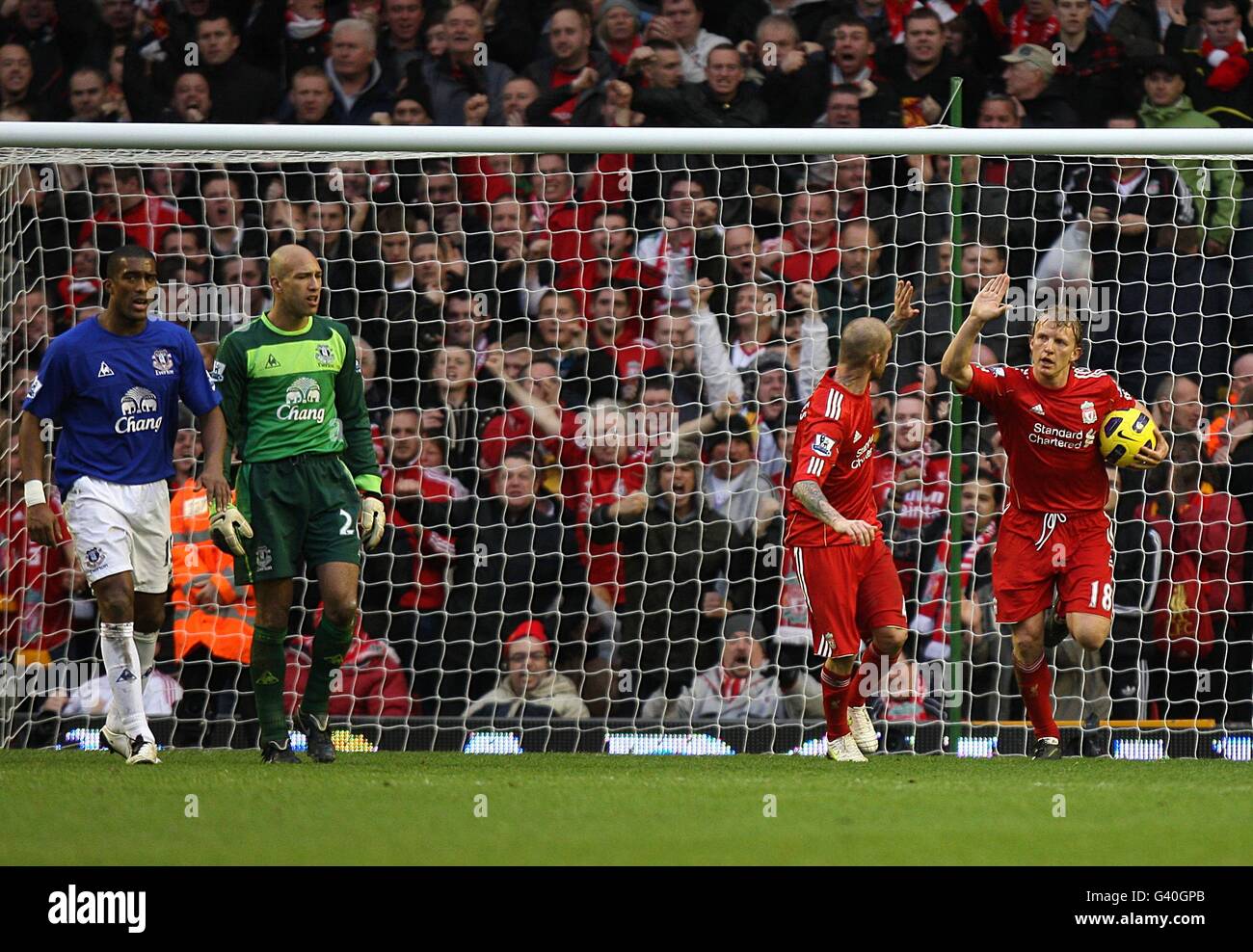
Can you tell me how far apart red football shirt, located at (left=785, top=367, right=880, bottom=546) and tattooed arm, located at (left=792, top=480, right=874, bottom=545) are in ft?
0.12

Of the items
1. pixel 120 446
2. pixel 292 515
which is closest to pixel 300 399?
pixel 292 515

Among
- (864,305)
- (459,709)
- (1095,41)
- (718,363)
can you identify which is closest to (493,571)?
(459,709)

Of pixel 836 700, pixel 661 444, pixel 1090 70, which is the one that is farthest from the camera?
pixel 1090 70

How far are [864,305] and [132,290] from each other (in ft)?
12.3

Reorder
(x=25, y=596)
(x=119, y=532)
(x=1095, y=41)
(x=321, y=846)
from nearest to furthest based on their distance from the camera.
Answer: (x=321, y=846) → (x=119, y=532) → (x=25, y=596) → (x=1095, y=41)

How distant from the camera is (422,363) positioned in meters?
8.86

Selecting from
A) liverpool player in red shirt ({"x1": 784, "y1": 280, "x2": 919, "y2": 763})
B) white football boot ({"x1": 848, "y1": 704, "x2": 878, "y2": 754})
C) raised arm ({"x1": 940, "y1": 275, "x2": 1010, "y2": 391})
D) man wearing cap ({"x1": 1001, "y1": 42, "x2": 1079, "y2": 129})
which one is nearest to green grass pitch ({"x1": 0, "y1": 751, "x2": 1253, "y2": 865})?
liverpool player in red shirt ({"x1": 784, "y1": 280, "x2": 919, "y2": 763})

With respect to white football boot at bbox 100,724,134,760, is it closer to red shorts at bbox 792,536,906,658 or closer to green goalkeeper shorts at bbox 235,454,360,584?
green goalkeeper shorts at bbox 235,454,360,584

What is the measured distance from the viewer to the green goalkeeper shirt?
21.3ft

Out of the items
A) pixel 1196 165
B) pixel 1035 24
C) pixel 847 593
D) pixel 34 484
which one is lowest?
pixel 847 593

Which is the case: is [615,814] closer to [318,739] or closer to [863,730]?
[318,739]

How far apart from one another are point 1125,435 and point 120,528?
3.90 meters

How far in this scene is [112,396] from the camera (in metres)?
6.40

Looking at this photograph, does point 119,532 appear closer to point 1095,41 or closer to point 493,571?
point 493,571
